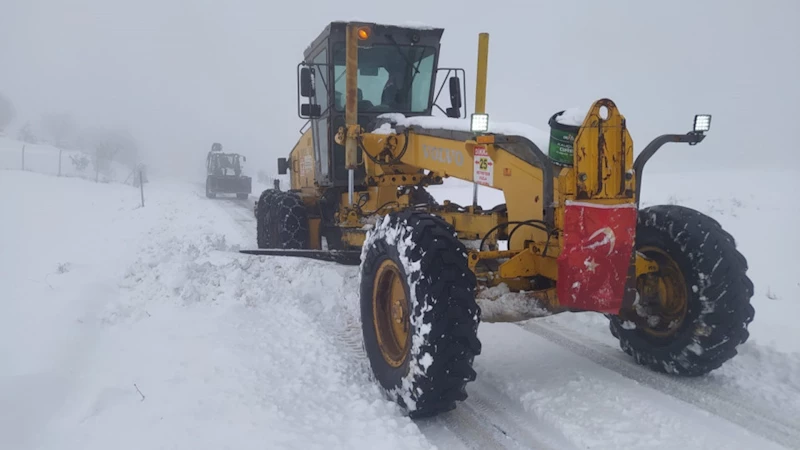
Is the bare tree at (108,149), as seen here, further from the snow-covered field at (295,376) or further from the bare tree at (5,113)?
the snow-covered field at (295,376)

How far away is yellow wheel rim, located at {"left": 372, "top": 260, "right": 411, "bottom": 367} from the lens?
3.76 metres

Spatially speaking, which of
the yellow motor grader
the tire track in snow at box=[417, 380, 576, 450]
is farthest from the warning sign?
the tire track in snow at box=[417, 380, 576, 450]

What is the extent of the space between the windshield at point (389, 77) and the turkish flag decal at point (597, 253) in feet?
13.6

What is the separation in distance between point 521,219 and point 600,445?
5.13 feet

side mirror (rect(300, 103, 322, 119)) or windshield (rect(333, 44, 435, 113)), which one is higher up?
windshield (rect(333, 44, 435, 113))

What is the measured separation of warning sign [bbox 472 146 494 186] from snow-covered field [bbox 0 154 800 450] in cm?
142

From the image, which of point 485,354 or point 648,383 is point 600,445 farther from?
point 485,354

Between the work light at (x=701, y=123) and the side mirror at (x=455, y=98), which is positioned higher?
the side mirror at (x=455, y=98)

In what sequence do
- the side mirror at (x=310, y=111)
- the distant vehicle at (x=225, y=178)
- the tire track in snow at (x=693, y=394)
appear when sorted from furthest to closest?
the distant vehicle at (x=225, y=178)
the side mirror at (x=310, y=111)
the tire track in snow at (x=693, y=394)

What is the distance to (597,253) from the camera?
10.6 ft

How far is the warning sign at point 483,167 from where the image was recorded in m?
4.09

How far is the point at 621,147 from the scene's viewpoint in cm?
321

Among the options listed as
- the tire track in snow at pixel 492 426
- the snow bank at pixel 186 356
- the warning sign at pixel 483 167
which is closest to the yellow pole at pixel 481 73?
the warning sign at pixel 483 167

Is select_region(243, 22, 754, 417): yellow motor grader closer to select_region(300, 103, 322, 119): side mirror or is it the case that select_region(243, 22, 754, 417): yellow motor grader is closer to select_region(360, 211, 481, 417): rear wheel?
select_region(360, 211, 481, 417): rear wheel
